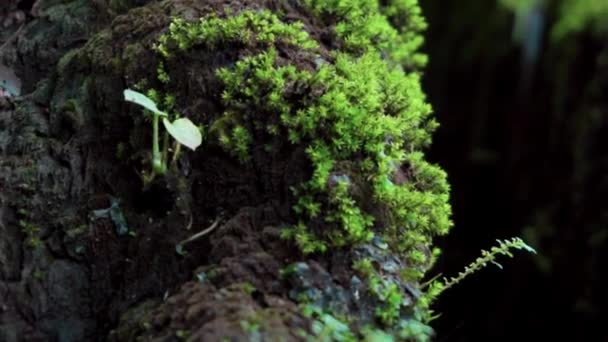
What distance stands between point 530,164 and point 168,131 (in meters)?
3.82

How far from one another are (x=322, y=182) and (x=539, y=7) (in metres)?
3.99

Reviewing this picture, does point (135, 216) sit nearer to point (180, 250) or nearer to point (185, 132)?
point (180, 250)

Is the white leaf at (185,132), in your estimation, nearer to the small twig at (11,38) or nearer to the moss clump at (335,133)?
the moss clump at (335,133)

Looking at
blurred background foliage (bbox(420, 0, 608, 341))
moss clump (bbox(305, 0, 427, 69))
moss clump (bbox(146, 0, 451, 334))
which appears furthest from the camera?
blurred background foliage (bbox(420, 0, 608, 341))

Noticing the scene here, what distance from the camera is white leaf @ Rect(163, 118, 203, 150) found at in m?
1.78

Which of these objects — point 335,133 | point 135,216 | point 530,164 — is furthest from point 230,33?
point 530,164

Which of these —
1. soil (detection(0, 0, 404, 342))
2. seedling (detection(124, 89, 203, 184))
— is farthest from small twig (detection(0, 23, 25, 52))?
seedling (detection(124, 89, 203, 184))

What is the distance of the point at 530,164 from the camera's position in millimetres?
4906

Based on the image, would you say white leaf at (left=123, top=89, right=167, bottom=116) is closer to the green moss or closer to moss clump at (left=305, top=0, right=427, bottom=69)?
the green moss

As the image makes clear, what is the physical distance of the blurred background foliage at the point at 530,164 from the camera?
4.48 metres

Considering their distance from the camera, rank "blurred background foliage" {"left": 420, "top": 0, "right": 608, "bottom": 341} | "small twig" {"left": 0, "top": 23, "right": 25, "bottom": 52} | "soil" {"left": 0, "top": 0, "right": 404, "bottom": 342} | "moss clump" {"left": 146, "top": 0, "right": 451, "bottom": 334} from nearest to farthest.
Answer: "soil" {"left": 0, "top": 0, "right": 404, "bottom": 342}
"moss clump" {"left": 146, "top": 0, "right": 451, "bottom": 334}
"small twig" {"left": 0, "top": 23, "right": 25, "bottom": 52}
"blurred background foliage" {"left": 420, "top": 0, "right": 608, "bottom": 341}

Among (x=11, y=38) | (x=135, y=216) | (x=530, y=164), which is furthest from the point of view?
(x=530, y=164)

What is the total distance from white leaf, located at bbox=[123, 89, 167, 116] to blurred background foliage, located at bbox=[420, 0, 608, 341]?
2927mm

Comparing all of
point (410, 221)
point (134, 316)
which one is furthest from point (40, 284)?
point (410, 221)
